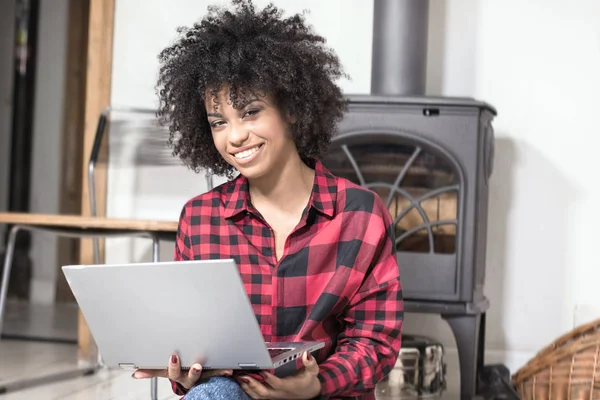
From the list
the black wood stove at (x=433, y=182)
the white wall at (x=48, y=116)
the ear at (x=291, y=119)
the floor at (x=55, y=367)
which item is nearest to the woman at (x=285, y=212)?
the ear at (x=291, y=119)

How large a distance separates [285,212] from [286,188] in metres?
0.04

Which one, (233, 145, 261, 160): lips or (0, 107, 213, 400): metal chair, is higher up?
(233, 145, 261, 160): lips

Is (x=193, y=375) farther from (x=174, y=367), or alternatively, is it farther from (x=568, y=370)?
(x=568, y=370)

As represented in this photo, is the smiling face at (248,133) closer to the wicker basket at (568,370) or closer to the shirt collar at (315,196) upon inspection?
the shirt collar at (315,196)

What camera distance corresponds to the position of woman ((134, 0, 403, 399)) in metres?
1.36

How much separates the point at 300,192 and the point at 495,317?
5.19 feet

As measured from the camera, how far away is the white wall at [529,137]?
278cm

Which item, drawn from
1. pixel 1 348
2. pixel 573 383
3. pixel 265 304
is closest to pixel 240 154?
pixel 265 304

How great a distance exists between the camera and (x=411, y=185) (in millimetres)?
2518

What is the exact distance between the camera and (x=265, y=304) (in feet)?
4.50

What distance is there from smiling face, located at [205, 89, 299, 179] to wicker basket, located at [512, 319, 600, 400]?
3.65 feet

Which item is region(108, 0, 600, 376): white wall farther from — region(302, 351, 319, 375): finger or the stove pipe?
region(302, 351, 319, 375): finger

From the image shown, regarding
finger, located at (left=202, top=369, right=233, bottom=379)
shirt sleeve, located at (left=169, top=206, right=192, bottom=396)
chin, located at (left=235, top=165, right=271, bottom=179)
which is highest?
chin, located at (left=235, top=165, right=271, bottom=179)

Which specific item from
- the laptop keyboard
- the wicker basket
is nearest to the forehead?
the laptop keyboard
